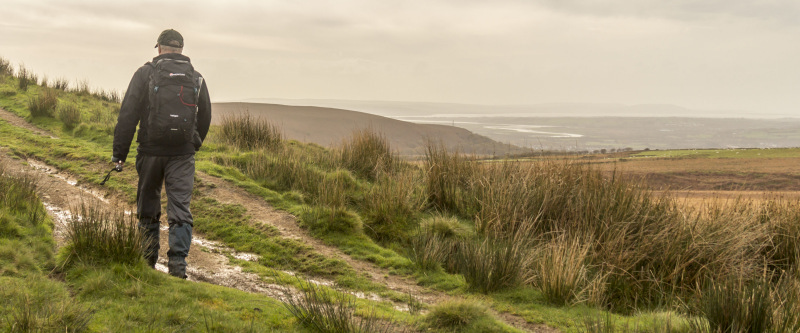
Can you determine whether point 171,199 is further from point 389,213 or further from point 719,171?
point 719,171

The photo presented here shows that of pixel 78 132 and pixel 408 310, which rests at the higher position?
pixel 78 132

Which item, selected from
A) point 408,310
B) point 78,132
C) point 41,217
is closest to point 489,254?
point 408,310

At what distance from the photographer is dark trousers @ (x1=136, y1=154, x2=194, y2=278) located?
5164mm

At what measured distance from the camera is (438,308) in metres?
4.58

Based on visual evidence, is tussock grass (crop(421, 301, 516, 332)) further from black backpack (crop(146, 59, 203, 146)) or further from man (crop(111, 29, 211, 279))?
black backpack (crop(146, 59, 203, 146))

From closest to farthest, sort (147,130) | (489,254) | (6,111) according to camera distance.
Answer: (147,130) < (489,254) < (6,111)

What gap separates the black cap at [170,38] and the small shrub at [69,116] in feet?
37.1

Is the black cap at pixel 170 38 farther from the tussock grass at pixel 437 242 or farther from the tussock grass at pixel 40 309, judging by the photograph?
the tussock grass at pixel 437 242

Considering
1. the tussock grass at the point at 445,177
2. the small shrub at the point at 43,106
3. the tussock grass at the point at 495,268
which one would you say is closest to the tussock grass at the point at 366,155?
the tussock grass at the point at 445,177

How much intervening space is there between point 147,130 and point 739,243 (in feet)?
21.2

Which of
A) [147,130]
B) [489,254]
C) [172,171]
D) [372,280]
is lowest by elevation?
[372,280]

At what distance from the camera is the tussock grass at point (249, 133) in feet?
43.7

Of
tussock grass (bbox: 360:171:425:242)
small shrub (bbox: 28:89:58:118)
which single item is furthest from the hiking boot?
small shrub (bbox: 28:89:58:118)

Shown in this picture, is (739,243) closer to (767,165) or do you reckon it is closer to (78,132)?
(78,132)
